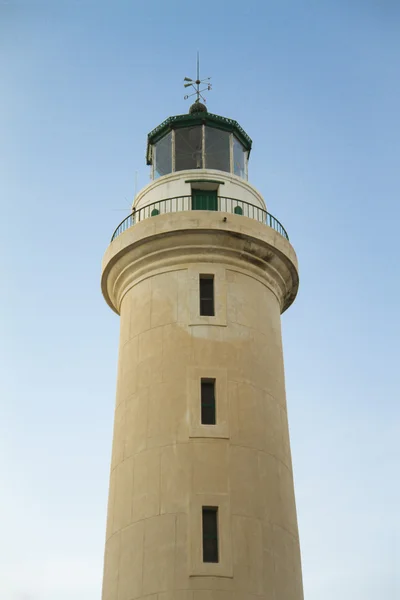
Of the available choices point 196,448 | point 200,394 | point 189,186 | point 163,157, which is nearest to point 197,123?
point 163,157

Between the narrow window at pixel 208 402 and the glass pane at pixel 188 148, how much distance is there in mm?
8869

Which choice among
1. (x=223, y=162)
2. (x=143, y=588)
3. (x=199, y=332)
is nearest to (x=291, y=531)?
(x=143, y=588)

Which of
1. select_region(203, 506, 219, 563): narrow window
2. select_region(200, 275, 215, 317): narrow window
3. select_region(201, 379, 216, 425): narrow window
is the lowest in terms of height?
select_region(203, 506, 219, 563): narrow window

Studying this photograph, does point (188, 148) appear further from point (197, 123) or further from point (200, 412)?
point (200, 412)

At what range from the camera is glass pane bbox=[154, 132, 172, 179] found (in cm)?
2906

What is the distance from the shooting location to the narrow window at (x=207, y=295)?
2494 centimetres

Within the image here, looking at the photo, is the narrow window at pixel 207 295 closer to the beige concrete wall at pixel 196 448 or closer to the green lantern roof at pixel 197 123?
the beige concrete wall at pixel 196 448

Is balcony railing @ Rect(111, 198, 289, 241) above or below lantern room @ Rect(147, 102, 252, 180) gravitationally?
below

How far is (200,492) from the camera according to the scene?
850 inches

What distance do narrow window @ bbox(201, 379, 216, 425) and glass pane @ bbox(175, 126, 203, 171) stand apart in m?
8.87

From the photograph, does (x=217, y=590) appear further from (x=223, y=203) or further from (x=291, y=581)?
(x=223, y=203)

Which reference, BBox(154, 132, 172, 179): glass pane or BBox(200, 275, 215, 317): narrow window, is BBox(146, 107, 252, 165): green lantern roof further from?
BBox(200, 275, 215, 317): narrow window

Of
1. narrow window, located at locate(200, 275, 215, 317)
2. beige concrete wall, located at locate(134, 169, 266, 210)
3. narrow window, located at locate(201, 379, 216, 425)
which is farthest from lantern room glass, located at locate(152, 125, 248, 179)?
narrow window, located at locate(201, 379, 216, 425)

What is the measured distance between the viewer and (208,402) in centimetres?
2331
